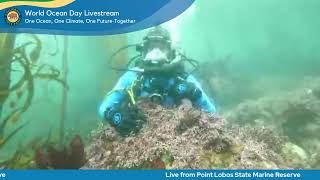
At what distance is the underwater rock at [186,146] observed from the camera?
179 inches

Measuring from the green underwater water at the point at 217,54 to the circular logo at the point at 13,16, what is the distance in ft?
0.71

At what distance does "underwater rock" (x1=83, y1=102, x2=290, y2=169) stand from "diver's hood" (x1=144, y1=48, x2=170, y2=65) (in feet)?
1.78

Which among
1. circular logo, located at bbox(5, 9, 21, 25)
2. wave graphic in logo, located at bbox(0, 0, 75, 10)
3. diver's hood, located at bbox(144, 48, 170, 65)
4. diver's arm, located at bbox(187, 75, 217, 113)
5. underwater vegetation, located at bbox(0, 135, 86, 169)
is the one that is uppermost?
wave graphic in logo, located at bbox(0, 0, 75, 10)

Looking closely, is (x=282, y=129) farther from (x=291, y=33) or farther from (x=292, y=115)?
(x=291, y=33)

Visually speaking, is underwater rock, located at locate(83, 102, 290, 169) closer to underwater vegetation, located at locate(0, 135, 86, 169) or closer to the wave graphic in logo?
underwater vegetation, located at locate(0, 135, 86, 169)

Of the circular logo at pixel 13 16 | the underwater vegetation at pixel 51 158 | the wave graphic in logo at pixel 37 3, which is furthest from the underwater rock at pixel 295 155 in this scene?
the circular logo at pixel 13 16

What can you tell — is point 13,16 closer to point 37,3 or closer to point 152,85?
point 37,3

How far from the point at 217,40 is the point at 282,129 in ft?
4.40

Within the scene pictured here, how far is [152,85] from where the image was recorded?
489 centimetres

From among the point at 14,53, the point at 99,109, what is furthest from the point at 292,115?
the point at 14,53

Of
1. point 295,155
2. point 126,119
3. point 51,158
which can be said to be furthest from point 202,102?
point 51,158

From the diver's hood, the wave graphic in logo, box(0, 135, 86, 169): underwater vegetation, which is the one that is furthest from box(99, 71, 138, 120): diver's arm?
the wave graphic in logo

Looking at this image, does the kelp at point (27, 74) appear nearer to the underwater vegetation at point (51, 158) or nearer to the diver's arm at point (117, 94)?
the underwater vegetation at point (51, 158)

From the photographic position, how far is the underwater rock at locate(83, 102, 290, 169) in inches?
179
